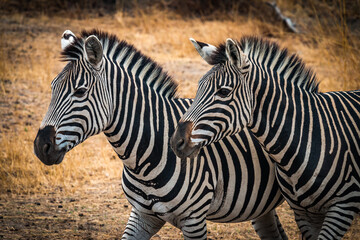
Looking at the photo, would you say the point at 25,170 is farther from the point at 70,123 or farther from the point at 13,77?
the point at 13,77

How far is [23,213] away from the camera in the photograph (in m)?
6.02

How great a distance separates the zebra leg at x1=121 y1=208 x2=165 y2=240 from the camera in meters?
4.17

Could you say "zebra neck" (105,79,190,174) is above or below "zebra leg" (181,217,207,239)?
above

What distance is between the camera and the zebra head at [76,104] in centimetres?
362

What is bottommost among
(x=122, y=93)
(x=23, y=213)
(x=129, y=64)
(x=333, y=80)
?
(x=23, y=213)

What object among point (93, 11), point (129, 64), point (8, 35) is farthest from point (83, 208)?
point (93, 11)

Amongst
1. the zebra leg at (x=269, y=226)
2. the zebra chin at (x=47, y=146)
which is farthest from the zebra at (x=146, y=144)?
the zebra leg at (x=269, y=226)

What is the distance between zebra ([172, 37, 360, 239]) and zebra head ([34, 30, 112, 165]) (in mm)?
706

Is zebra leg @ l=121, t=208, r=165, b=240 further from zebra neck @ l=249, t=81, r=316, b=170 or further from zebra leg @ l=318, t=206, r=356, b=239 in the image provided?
zebra leg @ l=318, t=206, r=356, b=239

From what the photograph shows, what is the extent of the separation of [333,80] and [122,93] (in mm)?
7459

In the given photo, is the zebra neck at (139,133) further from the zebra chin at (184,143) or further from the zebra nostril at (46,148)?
the zebra nostril at (46,148)

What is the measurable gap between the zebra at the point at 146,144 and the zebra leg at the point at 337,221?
650mm

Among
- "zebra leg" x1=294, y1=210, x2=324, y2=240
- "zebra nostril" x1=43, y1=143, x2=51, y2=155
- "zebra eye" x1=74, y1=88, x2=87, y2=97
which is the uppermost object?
"zebra eye" x1=74, y1=88, x2=87, y2=97

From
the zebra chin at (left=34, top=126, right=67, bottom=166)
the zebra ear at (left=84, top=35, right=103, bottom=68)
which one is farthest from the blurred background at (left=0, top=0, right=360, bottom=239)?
the zebra chin at (left=34, top=126, right=67, bottom=166)
